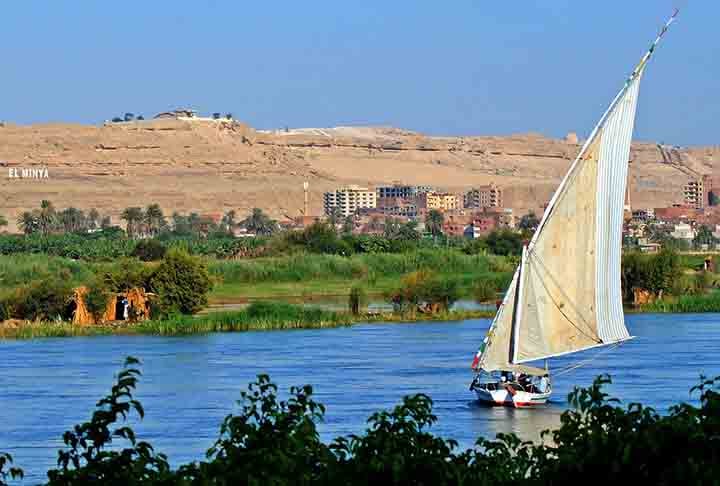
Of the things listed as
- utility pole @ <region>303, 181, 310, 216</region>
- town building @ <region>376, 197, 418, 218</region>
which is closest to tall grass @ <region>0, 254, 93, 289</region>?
town building @ <region>376, 197, 418, 218</region>

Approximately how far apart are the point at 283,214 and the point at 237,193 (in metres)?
5.91

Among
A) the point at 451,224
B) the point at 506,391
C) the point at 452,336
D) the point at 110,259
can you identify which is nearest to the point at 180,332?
the point at 452,336

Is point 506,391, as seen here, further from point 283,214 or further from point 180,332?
point 283,214

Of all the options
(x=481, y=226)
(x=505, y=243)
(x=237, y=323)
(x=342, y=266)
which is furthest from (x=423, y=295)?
(x=481, y=226)

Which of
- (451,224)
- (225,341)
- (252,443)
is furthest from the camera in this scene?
(451,224)

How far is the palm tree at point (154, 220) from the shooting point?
91.2 meters

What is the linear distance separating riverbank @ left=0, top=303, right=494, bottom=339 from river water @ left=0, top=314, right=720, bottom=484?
2.76 ft

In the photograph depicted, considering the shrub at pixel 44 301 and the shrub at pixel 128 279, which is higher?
the shrub at pixel 128 279

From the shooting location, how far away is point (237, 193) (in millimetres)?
138250

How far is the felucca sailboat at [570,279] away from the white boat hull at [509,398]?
14 mm

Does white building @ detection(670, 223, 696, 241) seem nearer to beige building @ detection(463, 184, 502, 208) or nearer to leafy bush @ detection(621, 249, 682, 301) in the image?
beige building @ detection(463, 184, 502, 208)

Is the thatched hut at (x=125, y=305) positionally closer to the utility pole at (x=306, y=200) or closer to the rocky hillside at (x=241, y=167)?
the rocky hillside at (x=241, y=167)

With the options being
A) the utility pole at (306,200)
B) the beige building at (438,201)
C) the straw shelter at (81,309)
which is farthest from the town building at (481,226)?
the straw shelter at (81,309)

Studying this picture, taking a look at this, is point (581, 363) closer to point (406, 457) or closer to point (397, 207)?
point (406, 457)
